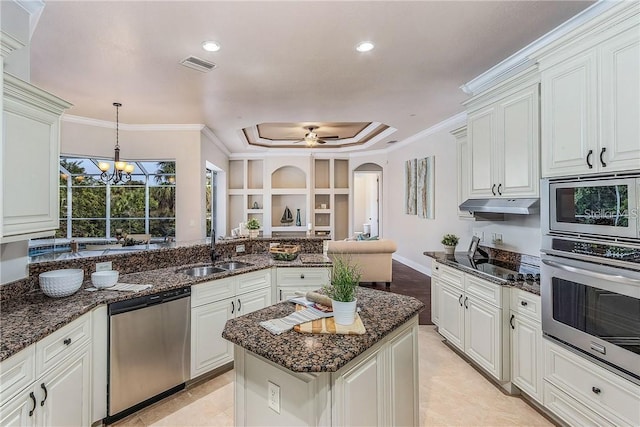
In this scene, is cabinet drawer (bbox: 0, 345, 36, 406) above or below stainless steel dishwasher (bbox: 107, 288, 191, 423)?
above

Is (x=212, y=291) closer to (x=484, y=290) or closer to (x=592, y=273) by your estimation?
(x=484, y=290)

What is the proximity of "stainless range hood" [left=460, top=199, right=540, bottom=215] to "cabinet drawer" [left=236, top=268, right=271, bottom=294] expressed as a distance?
225cm

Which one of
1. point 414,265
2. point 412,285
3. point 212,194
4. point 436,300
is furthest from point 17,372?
point 212,194

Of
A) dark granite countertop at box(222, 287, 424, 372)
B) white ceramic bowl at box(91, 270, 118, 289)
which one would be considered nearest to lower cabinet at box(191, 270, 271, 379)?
white ceramic bowl at box(91, 270, 118, 289)

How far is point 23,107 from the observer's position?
67.0 inches

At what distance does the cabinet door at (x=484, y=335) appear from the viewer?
2.52 m

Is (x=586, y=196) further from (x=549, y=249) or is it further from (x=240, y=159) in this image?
(x=240, y=159)

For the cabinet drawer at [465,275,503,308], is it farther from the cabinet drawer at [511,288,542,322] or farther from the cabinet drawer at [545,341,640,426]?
the cabinet drawer at [545,341,640,426]

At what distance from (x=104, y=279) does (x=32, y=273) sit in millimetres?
427

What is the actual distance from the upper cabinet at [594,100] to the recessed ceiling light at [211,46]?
2.54 meters

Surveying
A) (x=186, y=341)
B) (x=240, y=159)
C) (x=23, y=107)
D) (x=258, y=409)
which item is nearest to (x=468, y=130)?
(x=258, y=409)

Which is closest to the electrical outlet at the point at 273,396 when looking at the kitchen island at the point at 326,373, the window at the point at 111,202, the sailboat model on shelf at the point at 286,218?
the kitchen island at the point at 326,373

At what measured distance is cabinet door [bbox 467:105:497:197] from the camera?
294 cm

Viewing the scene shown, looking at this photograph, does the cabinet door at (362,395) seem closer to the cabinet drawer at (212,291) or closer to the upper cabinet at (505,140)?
the cabinet drawer at (212,291)
